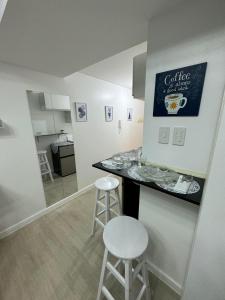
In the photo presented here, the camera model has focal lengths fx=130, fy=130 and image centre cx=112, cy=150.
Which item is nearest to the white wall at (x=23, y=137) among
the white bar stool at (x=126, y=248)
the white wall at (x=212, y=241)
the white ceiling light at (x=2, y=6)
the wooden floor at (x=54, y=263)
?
the wooden floor at (x=54, y=263)

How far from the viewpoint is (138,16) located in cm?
90

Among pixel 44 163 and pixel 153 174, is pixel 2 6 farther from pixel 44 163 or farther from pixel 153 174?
pixel 44 163

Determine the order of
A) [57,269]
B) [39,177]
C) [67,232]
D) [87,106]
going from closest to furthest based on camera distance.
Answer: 1. [57,269]
2. [67,232]
3. [39,177]
4. [87,106]

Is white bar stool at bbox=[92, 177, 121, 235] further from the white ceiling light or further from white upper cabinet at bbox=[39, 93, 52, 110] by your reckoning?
the white ceiling light

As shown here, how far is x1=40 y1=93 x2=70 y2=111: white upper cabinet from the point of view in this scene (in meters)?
1.85

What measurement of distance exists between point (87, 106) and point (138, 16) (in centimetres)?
167

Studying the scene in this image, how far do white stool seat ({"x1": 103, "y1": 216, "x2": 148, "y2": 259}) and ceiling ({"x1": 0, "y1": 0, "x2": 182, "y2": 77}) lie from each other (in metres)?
1.47

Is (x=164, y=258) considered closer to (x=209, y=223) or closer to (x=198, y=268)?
(x=198, y=268)

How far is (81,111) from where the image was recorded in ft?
7.66

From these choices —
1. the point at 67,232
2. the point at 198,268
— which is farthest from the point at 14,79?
the point at 198,268

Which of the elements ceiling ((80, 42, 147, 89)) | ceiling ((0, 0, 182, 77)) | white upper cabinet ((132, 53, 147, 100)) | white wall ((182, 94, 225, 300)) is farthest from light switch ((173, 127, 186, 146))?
ceiling ((80, 42, 147, 89))

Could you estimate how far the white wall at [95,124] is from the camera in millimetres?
2318

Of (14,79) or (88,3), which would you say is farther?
(14,79)

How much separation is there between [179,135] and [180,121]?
A: 10 centimetres
